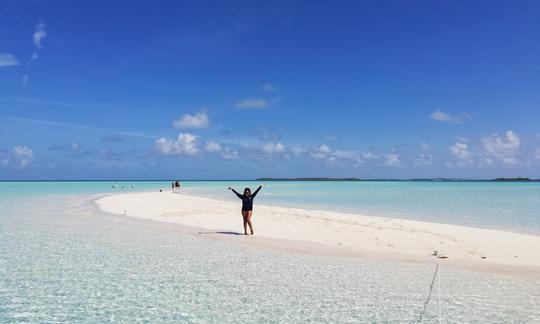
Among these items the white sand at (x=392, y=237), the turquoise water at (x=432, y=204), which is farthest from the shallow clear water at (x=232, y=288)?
the turquoise water at (x=432, y=204)

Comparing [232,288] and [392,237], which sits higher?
[392,237]

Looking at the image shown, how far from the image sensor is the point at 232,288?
29.9 ft

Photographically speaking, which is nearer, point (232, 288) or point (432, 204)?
point (232, 288)

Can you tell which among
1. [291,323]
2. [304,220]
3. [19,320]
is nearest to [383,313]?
[291,323]

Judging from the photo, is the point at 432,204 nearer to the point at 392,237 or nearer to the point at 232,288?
the point at 392,237

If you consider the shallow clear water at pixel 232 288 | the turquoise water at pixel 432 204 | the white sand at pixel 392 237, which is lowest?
the shallow clear water at pixel 232 288

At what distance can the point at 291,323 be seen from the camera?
276 inches

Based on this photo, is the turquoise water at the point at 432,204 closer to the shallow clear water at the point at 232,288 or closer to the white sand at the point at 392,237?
the white sand at the point at 392,237

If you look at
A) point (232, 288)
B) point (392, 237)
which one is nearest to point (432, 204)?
point (392, 237)

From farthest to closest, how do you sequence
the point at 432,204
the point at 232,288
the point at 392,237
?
the point at 432,204 → the point at 392,237 → the point at 232,288

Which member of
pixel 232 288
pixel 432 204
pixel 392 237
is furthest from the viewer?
pixel 432 204

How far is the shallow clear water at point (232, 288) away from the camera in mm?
7430

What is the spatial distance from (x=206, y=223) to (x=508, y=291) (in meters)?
15.2

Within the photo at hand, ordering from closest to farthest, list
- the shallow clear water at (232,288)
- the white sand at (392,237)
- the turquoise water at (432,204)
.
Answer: the shallow clear water at (232,288)
the white sand at (392,237)
the turquoise water at (432,204)
